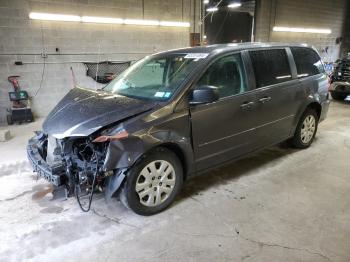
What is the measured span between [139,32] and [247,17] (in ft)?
33.5

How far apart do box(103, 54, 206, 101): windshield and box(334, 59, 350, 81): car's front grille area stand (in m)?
6.42

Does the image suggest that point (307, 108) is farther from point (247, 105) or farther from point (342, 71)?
point (342, 71)


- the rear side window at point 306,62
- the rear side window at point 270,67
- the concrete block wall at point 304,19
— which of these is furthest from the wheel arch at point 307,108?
the concrete block wall at point 304,19

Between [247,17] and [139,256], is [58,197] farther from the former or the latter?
[247,17]

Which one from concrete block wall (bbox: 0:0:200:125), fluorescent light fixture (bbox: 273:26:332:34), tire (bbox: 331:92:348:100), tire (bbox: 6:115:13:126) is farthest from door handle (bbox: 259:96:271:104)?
fluorescent light fixture (bbox: 273:26:332:34)

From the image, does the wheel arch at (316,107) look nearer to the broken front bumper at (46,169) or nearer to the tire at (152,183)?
the tire at (152,183)

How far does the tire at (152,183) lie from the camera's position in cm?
253

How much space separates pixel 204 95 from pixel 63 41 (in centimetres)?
486

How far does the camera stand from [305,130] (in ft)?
14.0

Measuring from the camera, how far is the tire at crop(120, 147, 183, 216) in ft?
8.30

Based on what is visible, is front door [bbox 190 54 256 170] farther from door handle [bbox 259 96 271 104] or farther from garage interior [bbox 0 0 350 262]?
garage interior [bbox 0 0 350 262]

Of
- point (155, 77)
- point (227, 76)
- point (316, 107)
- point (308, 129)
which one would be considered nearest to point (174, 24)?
point (316, 107)

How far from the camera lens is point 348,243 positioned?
2305 mm

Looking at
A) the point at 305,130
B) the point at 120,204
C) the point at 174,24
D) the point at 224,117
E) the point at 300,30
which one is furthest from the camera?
the point at 300,30
